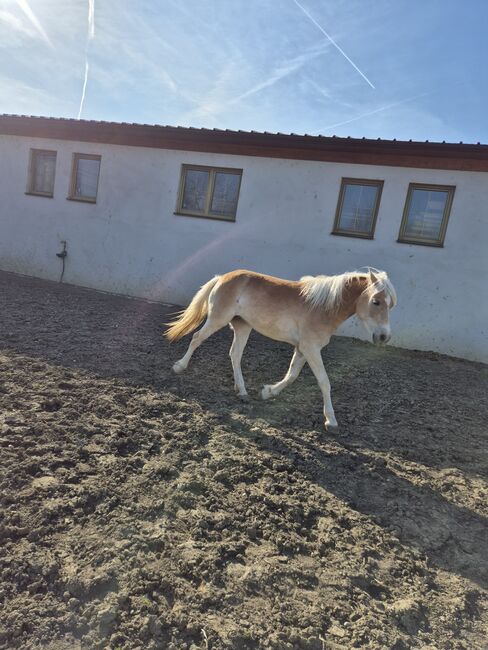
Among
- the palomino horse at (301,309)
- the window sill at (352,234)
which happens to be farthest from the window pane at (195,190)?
the palomino horse at (301,309)

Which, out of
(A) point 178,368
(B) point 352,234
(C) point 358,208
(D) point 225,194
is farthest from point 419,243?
(A) point 178,368

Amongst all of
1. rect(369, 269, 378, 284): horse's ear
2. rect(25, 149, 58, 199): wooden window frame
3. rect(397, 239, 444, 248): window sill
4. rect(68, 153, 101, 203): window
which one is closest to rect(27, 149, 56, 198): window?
rect(25, 149, 58, 199): wooden window frame

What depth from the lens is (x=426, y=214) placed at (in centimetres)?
837

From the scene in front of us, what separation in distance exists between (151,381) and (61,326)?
2.67 metres

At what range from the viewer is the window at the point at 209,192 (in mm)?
9922

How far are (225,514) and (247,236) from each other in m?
7.78

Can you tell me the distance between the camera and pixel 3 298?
315 inches

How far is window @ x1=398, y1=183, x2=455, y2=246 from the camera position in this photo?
822cm

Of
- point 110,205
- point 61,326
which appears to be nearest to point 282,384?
point 61,326

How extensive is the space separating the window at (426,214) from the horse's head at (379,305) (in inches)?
200

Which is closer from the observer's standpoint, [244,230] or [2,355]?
[2,355]

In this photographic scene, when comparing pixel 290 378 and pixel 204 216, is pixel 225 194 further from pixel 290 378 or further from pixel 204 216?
pixel 290 378

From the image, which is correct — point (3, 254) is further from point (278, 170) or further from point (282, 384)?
point (282, 384)

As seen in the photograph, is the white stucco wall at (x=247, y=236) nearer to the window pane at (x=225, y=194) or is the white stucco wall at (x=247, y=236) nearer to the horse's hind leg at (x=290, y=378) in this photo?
the window pane at (x=225, y=194)
